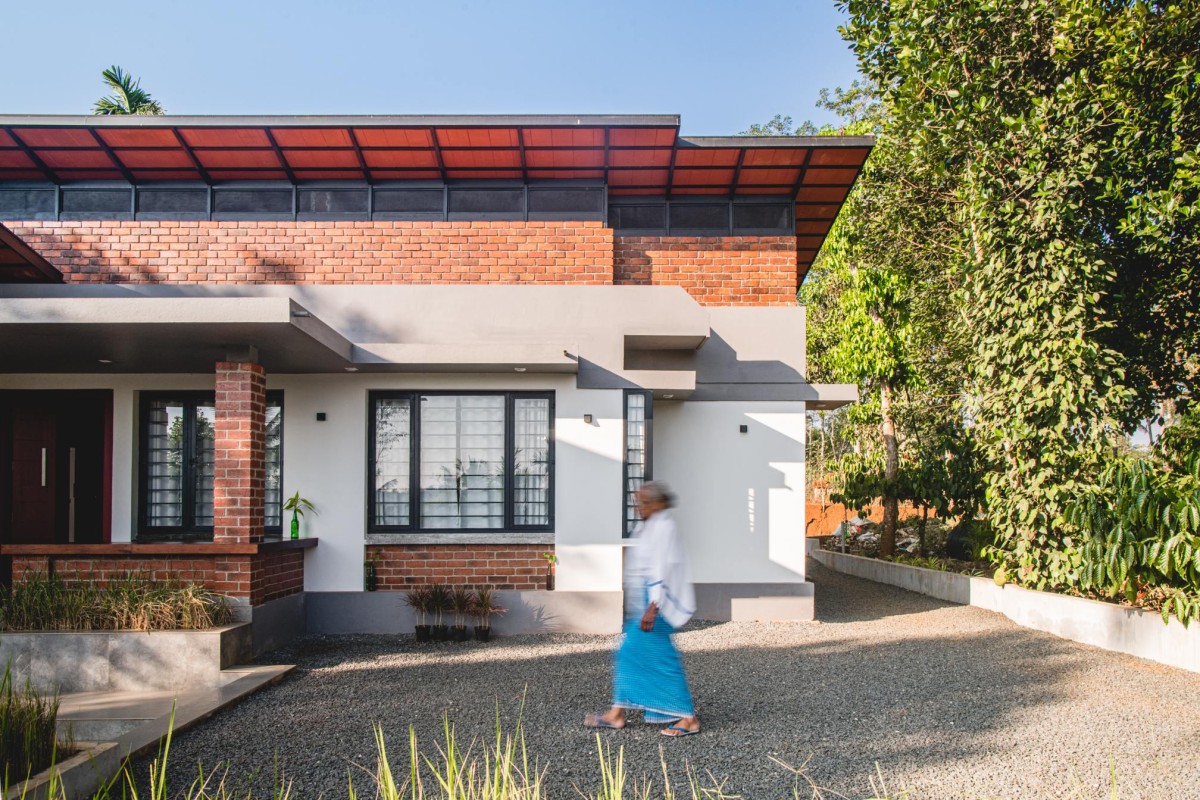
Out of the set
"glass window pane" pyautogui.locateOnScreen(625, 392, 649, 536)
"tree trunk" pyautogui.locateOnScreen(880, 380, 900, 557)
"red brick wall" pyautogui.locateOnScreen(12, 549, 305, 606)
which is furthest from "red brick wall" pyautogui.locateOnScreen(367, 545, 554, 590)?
"tree trunk" pyautogui.locateOnScreen(880, 380, 900, 557)

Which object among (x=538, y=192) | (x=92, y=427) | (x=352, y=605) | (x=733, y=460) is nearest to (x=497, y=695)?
(x=352, y=605)

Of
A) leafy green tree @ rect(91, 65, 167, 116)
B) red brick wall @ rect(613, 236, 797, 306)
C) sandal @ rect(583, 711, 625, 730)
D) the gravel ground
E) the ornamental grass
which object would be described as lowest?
the gravel ground

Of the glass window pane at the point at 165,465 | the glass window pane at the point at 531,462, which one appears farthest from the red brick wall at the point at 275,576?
the glass window pane at the point at 531,462

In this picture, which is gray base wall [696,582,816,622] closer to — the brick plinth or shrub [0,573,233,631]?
the brick plinth

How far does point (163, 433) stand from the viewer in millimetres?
10016

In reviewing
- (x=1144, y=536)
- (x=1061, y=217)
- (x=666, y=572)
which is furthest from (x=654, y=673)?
(x=1061, y=217)

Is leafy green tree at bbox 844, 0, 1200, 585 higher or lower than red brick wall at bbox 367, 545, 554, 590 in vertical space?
higher

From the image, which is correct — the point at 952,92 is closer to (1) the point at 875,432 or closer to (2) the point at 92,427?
(2) the point at 92,427

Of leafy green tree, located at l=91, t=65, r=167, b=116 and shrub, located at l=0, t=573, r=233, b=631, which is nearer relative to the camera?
shrub, located at l=0, t=573, r=233, b=631

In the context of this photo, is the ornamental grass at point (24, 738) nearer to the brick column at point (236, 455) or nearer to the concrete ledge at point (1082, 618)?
the brick column at point (236, 455)

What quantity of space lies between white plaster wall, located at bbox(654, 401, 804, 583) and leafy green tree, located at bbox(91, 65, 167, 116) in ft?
52.9

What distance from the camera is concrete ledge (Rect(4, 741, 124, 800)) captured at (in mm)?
4133

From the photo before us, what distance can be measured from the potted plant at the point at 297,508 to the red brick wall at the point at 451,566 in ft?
2.57

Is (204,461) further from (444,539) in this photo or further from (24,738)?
(24,738)
